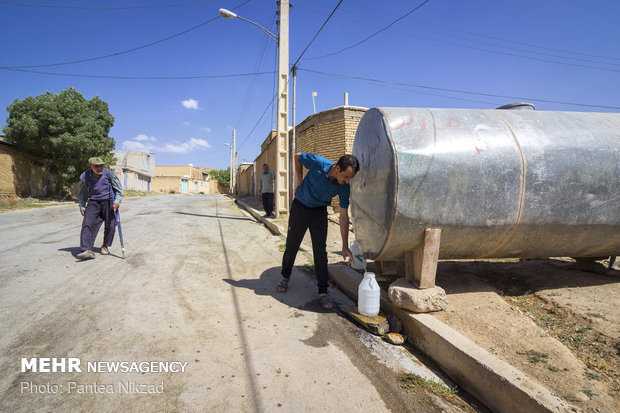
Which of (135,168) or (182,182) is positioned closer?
(135,168)

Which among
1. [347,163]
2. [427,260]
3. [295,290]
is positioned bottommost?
[295,290]

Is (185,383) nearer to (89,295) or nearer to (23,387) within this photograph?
(23,387)

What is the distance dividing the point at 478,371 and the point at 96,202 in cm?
560

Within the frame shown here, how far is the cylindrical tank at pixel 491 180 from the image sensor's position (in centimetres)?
268

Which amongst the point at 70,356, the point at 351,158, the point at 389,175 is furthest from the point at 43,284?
the point at 389,175

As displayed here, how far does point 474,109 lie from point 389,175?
1339 mm

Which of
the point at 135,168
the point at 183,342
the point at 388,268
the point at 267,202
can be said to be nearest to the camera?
the point at 183,342

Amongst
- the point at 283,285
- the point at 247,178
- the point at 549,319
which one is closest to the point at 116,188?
the point at 283,285

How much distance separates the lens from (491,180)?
2.71m

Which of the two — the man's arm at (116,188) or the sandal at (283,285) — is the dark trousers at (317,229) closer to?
the sandal at (283,285)

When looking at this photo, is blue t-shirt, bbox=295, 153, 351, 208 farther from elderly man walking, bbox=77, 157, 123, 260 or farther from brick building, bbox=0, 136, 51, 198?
brick building, bbox=0, 136, 51, 198

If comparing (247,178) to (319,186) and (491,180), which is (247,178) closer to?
(319,186)

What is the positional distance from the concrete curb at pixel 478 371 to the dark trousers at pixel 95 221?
4.71 meters

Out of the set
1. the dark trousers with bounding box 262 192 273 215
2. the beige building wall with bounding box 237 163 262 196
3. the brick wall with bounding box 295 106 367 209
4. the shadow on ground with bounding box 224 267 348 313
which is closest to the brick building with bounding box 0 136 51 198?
the beige building wall with bounding box 237 163 262 196
